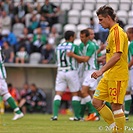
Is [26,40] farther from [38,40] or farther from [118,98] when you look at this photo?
[118,98]

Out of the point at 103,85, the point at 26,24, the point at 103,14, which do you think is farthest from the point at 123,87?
the point at 26,24

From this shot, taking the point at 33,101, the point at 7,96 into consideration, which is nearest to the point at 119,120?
the point at 7,96

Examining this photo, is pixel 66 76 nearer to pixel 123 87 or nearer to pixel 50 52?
pixel 123 87

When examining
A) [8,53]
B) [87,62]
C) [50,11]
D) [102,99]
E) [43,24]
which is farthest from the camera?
[50,11]

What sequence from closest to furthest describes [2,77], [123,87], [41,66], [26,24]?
1. [123,87]
2. [2,77]
3. [41,66]
4. [26,24]

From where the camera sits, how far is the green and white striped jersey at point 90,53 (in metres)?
14.2

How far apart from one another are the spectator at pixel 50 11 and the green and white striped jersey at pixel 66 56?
32.6ft

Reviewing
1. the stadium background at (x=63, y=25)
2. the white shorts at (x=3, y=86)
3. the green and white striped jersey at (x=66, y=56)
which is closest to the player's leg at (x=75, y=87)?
the green and white striped jersey at (x=66, y=56)

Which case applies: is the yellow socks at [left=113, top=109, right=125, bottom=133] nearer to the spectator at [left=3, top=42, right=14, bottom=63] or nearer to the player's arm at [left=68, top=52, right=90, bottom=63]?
the player's arm at [left=68, top=52, right=90, bottom=63]

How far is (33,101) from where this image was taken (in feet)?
73.7

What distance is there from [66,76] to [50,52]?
8.42m

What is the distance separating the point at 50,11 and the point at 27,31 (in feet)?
4.33

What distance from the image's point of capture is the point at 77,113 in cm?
1471

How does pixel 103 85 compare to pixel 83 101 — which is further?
pixel 83 101
